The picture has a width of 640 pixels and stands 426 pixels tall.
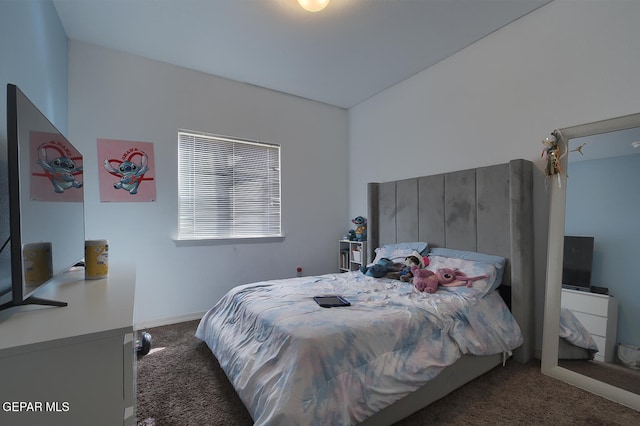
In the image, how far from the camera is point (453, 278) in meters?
2.28

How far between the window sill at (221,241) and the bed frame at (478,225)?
1625mm

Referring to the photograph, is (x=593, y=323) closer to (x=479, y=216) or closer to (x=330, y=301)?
(x=479, y=216)

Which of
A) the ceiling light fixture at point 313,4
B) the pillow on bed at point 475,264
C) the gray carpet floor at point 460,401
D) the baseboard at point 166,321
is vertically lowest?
the baseboard at point 166,321

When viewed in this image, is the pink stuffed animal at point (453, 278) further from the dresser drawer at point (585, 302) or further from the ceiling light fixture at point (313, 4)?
the ceiling light fixture at point (313, 4)

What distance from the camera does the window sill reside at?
3066 mm

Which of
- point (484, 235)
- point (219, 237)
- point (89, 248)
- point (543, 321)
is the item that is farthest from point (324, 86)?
point (543, 321)

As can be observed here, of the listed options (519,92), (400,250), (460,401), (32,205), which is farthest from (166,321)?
(519,92)

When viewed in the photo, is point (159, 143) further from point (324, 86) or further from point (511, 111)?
point (511, 111)

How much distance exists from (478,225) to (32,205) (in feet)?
9.46

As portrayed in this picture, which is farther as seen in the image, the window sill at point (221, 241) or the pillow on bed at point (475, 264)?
the window sill at point (221, 241)

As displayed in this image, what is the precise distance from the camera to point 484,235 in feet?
8.13

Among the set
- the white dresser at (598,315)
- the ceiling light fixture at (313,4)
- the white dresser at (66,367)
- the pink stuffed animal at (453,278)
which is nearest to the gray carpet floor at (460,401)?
the white dresser at (598,315)

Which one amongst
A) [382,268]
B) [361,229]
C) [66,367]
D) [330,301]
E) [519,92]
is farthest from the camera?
[361,229]

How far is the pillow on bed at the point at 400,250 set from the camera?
282 centimetres
